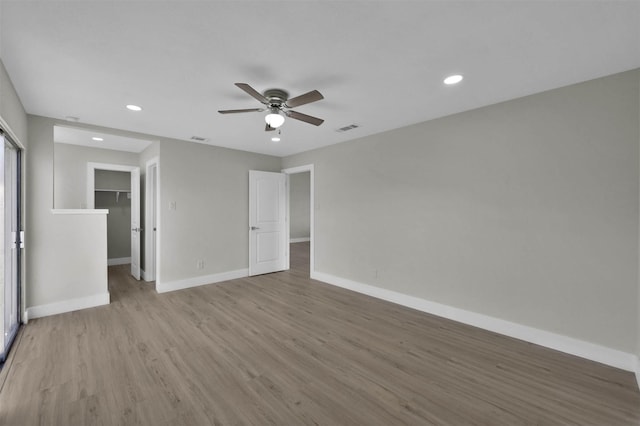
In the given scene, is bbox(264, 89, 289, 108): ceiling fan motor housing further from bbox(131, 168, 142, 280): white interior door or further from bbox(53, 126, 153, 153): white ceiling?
bbox(131, 168, 142, 280): white interior door

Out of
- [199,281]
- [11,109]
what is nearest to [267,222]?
[199,281]

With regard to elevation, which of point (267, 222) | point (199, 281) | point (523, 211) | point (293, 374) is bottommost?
point (293, 374)

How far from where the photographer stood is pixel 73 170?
5055 millimetres

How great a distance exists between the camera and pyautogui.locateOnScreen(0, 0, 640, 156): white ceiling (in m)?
1.56

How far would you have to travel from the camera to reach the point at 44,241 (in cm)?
331

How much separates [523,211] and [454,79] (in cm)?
152

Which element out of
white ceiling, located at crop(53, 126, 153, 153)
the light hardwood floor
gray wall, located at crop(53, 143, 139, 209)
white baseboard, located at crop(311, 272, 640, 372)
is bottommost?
the light hardwood floor

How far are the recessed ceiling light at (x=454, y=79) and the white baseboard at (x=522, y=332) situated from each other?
8.17 ft

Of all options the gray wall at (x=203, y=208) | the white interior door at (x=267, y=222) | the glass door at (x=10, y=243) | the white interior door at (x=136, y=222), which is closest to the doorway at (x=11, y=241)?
the glass door at (x=10, y=243)

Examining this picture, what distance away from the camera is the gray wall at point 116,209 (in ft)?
20.4

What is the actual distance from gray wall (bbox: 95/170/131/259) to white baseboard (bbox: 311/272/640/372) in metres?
5.95

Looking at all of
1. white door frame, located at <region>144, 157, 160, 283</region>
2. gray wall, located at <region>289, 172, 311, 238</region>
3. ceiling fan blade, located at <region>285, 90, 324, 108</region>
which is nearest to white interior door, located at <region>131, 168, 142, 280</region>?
white door frame, located at <region>144, 157, 160, 283</region>

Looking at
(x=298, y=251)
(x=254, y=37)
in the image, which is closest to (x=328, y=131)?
(x=254, y=37)

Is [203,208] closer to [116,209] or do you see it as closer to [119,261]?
[116,209]
